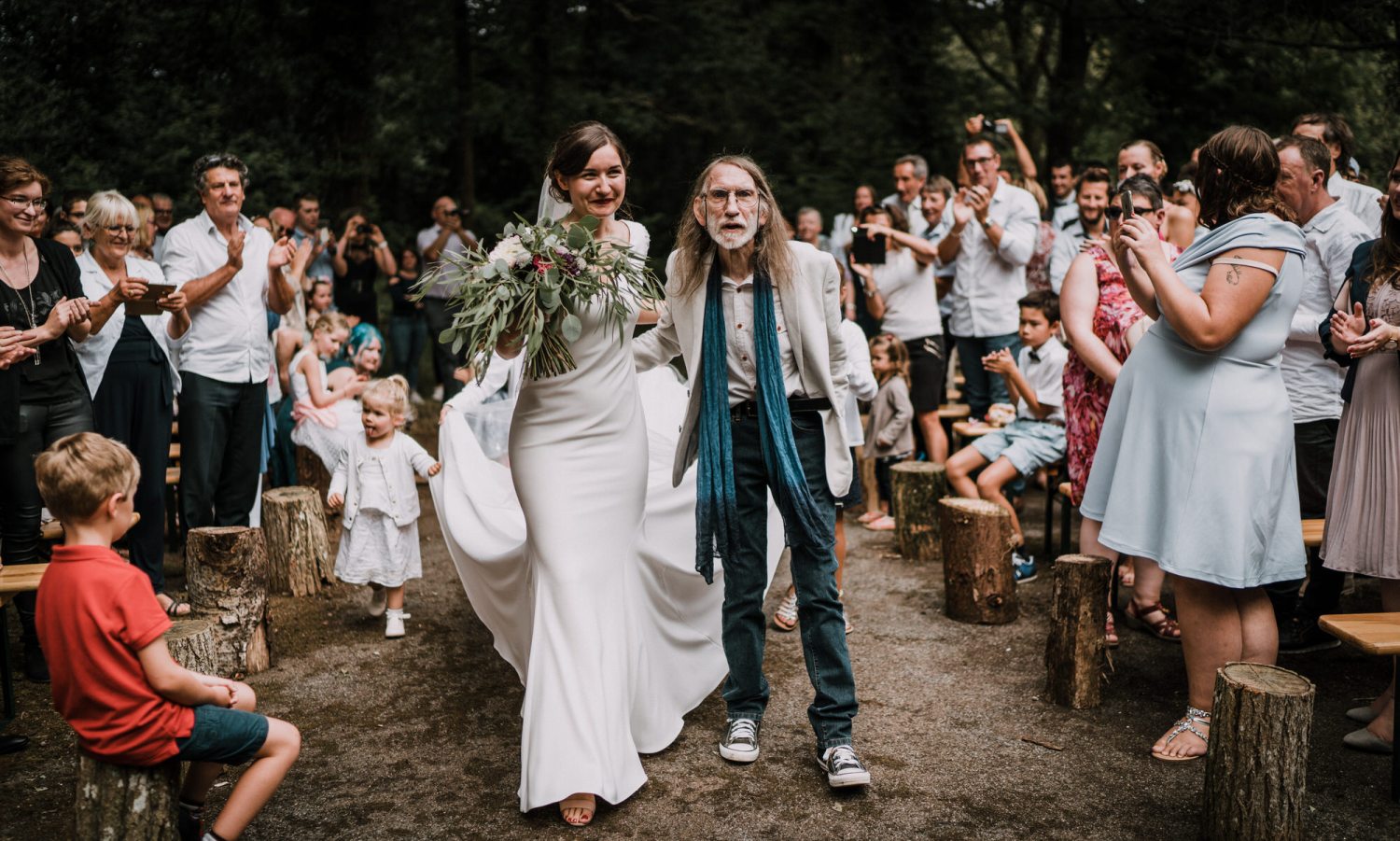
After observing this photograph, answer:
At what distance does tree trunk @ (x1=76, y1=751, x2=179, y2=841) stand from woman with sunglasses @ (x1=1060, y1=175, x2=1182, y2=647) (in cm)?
402

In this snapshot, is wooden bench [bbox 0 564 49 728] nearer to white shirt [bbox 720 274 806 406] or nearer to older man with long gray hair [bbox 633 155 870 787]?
older man with long gray hair [bbox 633 155 870 787]

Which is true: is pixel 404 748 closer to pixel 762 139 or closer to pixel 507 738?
pixel 507 738

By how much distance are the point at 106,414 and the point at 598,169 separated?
317 cm

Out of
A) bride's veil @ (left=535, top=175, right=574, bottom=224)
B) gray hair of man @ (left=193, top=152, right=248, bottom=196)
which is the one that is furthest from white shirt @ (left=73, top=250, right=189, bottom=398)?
bride's veil @ (left=535, top=175, right=574, bottom=224)

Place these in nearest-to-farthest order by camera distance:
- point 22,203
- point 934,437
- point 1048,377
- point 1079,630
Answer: point 1079,630, point 22,203, point 1048,377, point 934,437

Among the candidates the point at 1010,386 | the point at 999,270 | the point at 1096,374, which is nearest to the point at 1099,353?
the point at 1096,374

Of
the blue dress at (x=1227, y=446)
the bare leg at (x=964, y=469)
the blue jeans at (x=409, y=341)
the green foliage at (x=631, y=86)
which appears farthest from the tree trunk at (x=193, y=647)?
the blue jeans at (x=409, y=341)

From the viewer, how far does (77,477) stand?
313cm

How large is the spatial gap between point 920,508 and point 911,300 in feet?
6.69

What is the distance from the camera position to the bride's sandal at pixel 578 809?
3816 mm

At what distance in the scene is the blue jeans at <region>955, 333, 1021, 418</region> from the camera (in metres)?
8.43

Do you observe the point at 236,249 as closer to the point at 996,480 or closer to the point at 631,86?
the point at 996,480

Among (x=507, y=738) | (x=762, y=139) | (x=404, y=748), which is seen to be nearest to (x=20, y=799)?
(x=404, y=748)

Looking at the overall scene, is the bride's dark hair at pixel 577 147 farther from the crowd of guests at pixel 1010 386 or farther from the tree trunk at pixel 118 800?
the tree trunk at pixel 118 800
